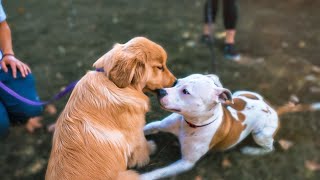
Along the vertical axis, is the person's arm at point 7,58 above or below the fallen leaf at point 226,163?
above

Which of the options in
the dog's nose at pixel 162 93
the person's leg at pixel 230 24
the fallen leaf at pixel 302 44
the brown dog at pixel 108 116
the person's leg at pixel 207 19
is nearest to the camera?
the brown dog at pixel 108 116

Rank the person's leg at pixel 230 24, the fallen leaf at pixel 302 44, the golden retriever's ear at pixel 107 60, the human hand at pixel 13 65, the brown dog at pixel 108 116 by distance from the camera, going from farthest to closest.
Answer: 1. the fallen leaf at pixel 302 44
2. the person's leg at pixel 230 24
3. the human hand at pixel 13 65
4. the golden retriever's ear at pixel 107 60
5. the brown dog at pixel 108 116

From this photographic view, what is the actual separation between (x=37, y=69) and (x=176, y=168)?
90.6 inches

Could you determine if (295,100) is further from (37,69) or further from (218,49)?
(37,69)

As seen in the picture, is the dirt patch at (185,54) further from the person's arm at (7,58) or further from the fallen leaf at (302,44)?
the person's arm at (7,58)

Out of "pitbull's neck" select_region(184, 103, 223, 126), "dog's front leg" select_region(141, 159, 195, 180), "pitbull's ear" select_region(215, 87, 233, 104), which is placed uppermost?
"pitbull's ear" select_region(215, 87, 233, 104)

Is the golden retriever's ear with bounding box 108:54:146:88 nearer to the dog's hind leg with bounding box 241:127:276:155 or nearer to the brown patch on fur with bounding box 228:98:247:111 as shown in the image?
the brown patch on fur with bounding box 228:98:247:111

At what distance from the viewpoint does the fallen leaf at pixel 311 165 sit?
2.81 metres

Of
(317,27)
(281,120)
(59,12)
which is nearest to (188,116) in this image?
(281,120)

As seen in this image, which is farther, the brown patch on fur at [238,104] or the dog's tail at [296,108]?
the dog's tail at [296,108]

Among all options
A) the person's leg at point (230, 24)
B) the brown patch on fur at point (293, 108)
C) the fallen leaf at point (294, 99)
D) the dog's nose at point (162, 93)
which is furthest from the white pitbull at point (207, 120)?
the person's leg at point (230, 24)

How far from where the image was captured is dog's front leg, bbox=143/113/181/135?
9.43 feet

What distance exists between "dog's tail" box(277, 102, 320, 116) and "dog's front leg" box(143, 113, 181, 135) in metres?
1.06

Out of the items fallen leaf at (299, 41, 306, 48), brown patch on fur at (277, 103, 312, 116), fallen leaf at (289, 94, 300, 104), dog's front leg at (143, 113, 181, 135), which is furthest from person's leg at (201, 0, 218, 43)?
dog's front leg at (143, 113, 181, 135)
